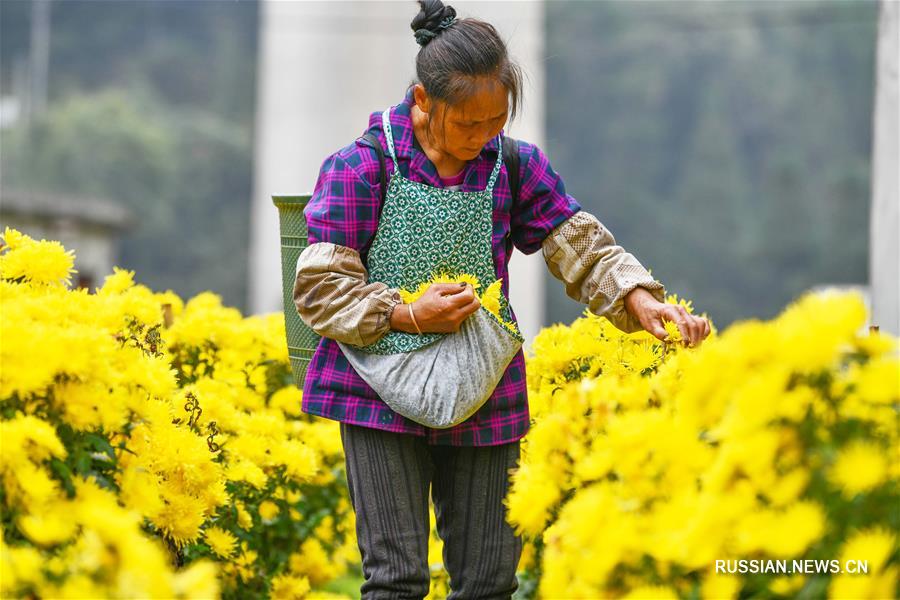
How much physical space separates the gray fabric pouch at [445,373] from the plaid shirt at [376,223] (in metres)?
0.07

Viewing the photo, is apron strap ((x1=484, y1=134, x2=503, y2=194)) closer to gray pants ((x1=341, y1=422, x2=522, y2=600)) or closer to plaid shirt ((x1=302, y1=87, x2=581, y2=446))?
plaid shirt ((x1=302, y1=87, x2=581, y2=446))

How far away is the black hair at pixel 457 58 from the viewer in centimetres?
250

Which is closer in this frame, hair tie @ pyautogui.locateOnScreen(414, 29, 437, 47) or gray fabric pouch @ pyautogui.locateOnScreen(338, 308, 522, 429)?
gray fabric pouch @ pyautogui.locateOnScreen(338, 308, 522, 429)

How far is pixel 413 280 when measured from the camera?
8.59 feet

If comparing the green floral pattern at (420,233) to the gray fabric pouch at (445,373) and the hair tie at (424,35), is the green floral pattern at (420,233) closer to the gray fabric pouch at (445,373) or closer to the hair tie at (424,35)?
the gray fabric pouch at (445,373)

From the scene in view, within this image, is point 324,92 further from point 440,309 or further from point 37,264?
point 440,309

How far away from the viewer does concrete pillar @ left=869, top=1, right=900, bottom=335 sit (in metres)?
4.41

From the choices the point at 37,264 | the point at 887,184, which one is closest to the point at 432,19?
the point at 37,264

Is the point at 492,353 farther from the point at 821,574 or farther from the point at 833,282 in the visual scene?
the point at 833,282

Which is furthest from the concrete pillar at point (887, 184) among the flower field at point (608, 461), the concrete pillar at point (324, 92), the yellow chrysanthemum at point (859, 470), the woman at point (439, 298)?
the concrete pillar at point (324, 92)

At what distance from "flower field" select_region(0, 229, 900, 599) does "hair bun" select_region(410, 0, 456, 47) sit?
792 mm

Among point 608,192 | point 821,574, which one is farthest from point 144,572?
point 608,192

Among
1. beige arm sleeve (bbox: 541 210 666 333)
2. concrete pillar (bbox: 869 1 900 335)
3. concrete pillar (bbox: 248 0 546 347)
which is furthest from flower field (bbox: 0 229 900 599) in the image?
concrete pillar (bbox: 248 0 546 347)

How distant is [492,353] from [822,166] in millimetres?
40499
